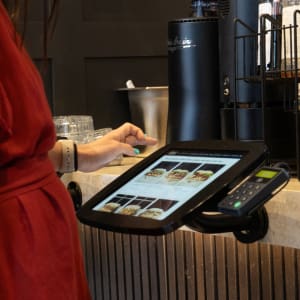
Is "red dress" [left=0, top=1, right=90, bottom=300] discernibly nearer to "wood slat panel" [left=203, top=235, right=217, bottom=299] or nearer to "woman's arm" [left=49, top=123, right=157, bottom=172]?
"woman's arm" [left=49, top=123, right=157, bottom=172]

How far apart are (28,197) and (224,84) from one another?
652 mm

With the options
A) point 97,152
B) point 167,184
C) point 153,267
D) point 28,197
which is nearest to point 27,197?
point 28,197

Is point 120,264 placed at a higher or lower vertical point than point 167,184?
lower

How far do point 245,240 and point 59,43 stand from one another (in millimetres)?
1241

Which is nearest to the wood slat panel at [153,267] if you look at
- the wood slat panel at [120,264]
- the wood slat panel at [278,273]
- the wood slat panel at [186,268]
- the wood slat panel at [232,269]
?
the wood slat panel at [186,268]

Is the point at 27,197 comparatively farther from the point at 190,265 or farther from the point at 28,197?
the point at 190,265

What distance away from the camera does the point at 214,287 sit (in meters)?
1.38

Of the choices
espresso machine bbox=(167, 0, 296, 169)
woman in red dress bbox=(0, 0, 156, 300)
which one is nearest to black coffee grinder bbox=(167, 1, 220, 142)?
espresso machine bbox=(167, 0, 296, 169)

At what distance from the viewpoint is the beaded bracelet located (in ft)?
4.11

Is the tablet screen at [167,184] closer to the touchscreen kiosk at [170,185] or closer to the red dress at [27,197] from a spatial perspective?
the touchscreen kiosk at [170,185]

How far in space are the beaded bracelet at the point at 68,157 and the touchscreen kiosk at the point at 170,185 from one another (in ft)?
0.39

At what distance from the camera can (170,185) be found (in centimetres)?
109

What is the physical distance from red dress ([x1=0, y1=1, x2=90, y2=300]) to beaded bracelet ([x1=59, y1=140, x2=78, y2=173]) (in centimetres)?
21

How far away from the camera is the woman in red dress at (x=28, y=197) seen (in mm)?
972
